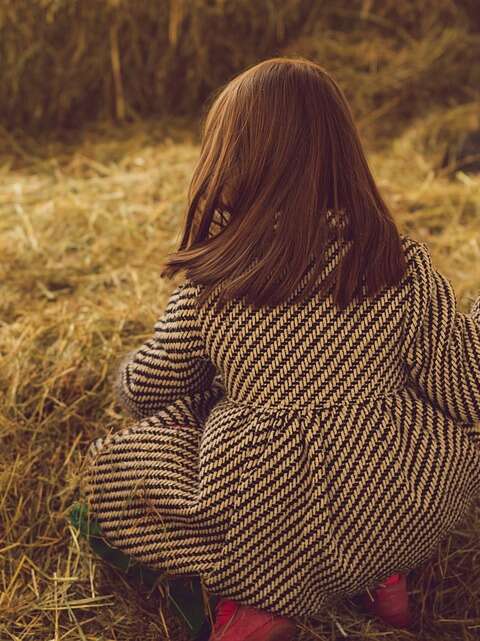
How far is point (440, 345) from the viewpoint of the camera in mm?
1366

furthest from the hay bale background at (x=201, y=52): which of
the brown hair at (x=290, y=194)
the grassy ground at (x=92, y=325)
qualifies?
the brown hair at (x=290, y=194)

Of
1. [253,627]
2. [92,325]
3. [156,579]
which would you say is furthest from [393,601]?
[92,325]

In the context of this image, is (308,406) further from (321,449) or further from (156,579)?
(156,579)

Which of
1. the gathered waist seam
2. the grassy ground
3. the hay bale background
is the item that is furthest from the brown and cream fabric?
the hay bale background

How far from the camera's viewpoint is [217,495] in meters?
1.34

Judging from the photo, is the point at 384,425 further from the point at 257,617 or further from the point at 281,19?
the point at 281,19

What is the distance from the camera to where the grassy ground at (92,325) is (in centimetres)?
155

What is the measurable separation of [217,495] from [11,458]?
0.66 m

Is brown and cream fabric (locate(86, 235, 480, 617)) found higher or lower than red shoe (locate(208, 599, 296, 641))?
higher

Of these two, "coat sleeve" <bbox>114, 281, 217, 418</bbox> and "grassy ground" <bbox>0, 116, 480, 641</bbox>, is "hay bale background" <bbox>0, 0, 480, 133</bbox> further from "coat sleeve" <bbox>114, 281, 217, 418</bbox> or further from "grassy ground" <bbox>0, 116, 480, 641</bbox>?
"coat sleeve" <bbox>114, 281, 217, 418</bbox>

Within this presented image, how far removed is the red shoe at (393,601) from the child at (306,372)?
4.8 inches

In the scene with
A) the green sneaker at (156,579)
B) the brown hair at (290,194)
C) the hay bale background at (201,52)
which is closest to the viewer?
the brown hair at (290,194)

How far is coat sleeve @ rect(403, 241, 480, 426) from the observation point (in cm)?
136

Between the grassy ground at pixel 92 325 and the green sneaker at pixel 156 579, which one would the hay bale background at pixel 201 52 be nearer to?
the grassy ground at pixel 92 325
